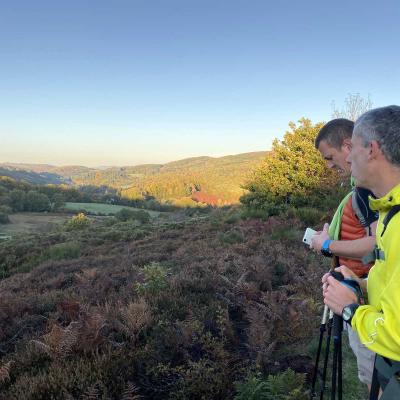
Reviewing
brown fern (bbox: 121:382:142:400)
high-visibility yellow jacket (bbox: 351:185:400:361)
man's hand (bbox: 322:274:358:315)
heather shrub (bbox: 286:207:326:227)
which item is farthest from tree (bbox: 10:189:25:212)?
high-visibility yellow jacket (bbox: 351:185:400:361)

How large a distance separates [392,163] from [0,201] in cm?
9620

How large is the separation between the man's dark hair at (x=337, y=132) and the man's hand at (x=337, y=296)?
140cm

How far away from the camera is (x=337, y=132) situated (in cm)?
290

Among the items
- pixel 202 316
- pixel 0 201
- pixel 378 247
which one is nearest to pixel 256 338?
pixel 202 316

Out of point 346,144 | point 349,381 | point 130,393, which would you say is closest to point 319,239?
point 346,144

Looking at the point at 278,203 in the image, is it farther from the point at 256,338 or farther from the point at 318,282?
the point at 256,338

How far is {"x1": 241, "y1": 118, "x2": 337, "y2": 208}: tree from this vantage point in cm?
1888

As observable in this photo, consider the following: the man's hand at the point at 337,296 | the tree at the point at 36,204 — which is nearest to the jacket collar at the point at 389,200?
the man's hand at the point at 337,296

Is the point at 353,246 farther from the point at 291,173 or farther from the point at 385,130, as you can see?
the point at 291,173

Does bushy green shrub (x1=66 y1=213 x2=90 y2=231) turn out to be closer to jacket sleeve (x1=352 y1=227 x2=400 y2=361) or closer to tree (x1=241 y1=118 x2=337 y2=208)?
tree (x1=241 y1=118 x2=337 y2=208)

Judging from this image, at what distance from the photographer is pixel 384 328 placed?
152 centimetres

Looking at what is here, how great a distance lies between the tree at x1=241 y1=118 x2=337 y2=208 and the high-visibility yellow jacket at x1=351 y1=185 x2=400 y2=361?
17.7 m

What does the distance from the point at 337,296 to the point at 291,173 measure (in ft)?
59.9

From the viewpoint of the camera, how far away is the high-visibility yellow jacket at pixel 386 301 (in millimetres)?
1495
